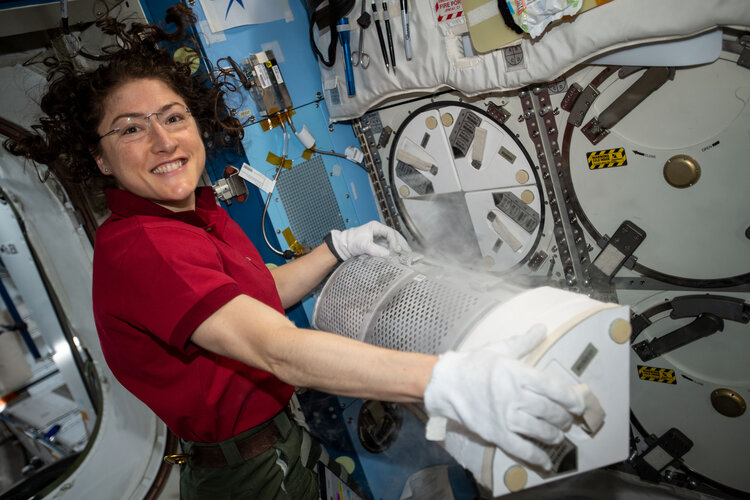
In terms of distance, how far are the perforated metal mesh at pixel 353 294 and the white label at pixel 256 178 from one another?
0.82 metres

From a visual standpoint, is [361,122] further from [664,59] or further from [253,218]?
[664,59]

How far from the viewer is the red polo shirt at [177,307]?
4.17 ft

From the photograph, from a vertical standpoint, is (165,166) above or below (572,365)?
above

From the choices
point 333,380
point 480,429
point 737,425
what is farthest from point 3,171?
point 737,425

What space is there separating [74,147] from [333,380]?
4.98ft

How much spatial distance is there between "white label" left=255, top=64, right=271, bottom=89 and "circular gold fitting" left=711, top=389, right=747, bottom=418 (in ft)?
9.99

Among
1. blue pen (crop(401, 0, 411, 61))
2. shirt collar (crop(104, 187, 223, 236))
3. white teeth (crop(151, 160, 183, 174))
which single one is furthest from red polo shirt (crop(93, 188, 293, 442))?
blue pen (crop(401, 0, 411, 61))

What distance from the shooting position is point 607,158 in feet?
6.83

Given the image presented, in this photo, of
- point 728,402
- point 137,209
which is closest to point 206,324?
point 137,209

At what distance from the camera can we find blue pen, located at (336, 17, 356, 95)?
2641 mm

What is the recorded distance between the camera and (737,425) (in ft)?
7.06

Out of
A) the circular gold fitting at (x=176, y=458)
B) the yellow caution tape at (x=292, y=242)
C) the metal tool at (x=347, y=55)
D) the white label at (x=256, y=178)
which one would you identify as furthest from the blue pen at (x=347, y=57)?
the circular gold fitting at (x=176, y=458)

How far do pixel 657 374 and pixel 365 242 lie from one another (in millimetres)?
1766

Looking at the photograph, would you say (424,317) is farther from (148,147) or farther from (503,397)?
(148,147)
